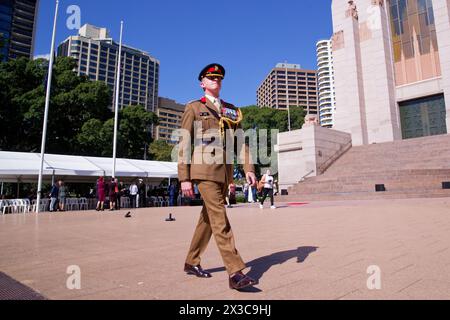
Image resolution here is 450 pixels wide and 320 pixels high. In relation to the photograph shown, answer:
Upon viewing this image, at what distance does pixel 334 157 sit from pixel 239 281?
83.4 ft

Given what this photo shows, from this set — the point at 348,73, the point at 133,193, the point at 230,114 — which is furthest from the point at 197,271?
the point at 348,73

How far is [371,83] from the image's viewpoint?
31172 mm

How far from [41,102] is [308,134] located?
76.9ft

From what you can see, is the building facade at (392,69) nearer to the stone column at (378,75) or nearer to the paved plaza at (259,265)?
the stone column at (378,75)

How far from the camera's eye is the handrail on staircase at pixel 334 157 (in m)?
24.7

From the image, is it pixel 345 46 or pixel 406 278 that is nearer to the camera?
pixel 406 278

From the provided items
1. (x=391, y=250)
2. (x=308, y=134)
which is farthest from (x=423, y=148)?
(x=391, y=250)

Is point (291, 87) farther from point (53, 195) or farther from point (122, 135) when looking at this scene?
point (53, 195)

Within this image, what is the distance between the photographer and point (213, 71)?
372 centimetres

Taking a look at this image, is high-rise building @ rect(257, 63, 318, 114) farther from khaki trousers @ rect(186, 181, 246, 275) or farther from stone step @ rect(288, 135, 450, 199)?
khaki trousers @ rect(186, 181, 246, 275)

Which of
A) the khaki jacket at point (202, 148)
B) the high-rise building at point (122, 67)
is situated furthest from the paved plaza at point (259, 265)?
the high-rise building at point (122, 67)

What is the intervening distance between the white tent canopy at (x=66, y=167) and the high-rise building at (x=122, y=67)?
4013 inches

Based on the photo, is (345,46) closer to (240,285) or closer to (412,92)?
(412,92)
